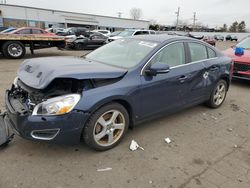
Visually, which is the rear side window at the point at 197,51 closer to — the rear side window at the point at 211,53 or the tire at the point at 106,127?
the rear side window at the point at 211,53

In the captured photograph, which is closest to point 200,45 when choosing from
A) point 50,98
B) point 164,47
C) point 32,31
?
point 164,47

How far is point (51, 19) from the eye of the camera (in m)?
52.0

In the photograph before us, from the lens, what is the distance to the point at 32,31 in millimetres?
13023

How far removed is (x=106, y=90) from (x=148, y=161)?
3.56 feet

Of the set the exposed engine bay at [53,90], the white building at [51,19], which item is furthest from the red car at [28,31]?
the white building at [51,19]

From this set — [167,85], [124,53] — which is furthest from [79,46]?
[167,85]

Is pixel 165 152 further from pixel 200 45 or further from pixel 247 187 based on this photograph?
pixel 200 45

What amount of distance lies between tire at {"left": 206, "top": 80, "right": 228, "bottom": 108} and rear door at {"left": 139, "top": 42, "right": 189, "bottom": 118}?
44.5 inches

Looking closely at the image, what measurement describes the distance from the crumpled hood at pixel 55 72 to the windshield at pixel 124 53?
1.02 ft

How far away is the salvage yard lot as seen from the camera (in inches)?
110

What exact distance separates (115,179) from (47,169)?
2.75 ft

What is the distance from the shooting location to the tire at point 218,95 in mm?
5138

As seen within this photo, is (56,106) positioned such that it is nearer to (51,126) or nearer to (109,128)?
(51,126)

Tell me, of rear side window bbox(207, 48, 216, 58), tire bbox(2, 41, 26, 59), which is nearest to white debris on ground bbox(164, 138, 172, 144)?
rear side window bbox(207, 48, 216, 58)
